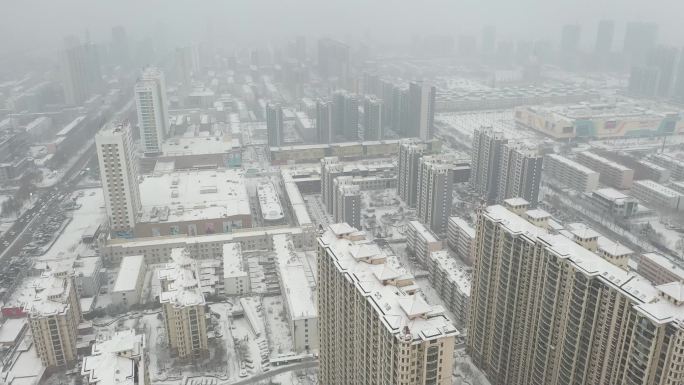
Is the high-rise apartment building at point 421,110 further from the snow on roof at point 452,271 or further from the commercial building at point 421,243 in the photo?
the snow on roof at point 452,271

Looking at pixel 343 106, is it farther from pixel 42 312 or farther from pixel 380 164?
pixel 42 312

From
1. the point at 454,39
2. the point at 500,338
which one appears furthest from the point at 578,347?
the point at 454,39

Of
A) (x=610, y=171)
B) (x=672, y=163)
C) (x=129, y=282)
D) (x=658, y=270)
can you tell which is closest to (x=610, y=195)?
(x=610, y=171)

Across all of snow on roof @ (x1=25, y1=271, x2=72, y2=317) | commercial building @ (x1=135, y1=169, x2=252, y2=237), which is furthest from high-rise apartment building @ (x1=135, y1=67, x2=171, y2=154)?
snow on roof @ (x1=25, y1=271, x2=72, y2=317)

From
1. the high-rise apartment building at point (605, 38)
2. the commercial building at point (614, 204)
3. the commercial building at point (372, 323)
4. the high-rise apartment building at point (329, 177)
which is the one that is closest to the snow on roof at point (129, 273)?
the commercial building at point (372, 323)

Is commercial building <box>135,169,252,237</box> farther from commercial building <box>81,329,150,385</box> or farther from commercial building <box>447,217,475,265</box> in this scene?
commercial building <box>81,329,150,385</box>

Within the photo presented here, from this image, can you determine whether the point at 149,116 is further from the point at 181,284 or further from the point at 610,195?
the point at 610,195

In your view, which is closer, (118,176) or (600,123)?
(118,176)
